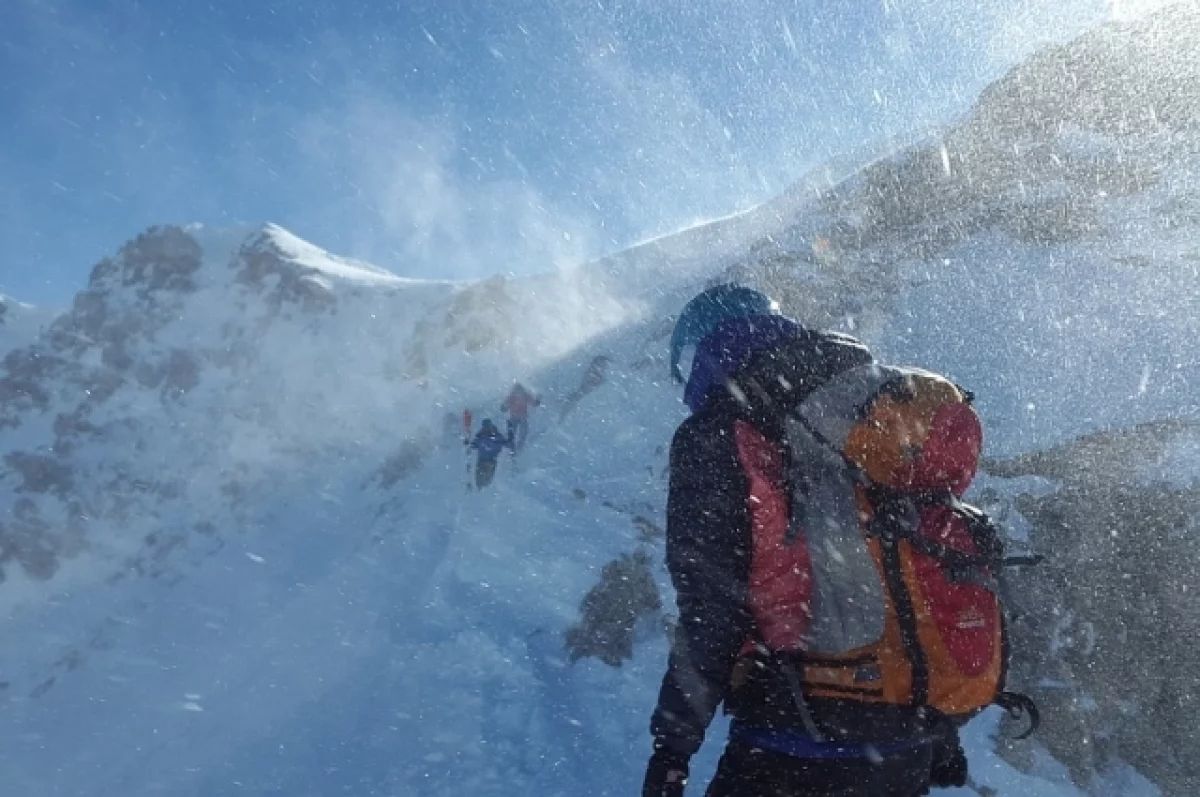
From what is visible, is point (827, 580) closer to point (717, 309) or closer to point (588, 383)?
point (717, 309)

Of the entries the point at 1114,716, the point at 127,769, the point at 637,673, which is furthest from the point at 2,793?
the point at 1114,716

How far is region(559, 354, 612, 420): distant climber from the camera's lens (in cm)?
2512

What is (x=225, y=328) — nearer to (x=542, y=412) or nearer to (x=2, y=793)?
(x=542, y=412)

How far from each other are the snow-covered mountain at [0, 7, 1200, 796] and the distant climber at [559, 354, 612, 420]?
8.0 inches

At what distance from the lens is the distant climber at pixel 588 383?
25122 mm

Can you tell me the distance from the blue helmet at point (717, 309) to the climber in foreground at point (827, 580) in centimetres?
18

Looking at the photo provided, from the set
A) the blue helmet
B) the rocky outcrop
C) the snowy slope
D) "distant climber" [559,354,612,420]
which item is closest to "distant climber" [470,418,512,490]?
"distant climber" [559,354,612,420]

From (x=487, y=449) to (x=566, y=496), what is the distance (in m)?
3.10

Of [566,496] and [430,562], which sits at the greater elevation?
[566,496]

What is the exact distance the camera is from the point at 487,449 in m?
21.2

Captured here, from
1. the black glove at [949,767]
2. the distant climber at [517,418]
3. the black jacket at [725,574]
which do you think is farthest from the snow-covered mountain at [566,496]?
the black jacket at [725,574]

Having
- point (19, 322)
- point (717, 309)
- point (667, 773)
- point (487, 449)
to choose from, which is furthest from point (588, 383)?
point (19, 322)

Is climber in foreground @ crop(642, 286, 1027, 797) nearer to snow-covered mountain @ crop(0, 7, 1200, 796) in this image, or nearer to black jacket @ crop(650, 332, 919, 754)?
black jacket @ crop(650, 332, 919, 754)

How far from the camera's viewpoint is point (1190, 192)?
25.1 m
